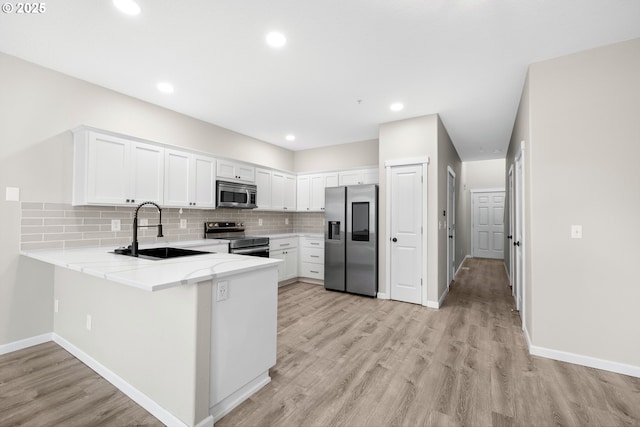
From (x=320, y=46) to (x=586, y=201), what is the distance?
2691 mm

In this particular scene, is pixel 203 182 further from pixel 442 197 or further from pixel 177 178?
pixel 442 197

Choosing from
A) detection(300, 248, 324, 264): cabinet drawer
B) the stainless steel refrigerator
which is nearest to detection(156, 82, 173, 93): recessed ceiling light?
the stainless steel refrigerator

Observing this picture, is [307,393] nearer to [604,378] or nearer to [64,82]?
[604,378]

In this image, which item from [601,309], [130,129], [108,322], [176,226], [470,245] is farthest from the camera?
[470,245]

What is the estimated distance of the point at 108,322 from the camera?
220cm

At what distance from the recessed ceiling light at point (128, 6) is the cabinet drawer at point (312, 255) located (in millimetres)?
4122

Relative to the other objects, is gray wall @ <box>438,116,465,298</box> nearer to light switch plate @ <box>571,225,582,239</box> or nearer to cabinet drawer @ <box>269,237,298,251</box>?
light switch plate @ <box>571,225,582,239</box>

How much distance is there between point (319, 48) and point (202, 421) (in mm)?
2896

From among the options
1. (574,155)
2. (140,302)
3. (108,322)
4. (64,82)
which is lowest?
(108,322)

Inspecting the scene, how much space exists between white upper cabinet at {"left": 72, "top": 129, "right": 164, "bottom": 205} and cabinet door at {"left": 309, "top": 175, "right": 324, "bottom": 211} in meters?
2.85

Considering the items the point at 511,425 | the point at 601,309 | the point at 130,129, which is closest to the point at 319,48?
the point at 130,129

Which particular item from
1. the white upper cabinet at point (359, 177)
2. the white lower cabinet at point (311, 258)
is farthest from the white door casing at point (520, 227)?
the white lower cabinet at point (311, 258)

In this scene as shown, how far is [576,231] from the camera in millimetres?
2510

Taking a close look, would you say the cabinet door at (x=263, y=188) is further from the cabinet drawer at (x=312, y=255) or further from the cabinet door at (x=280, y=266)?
the cabinet drawer at (x=312, y=255)
